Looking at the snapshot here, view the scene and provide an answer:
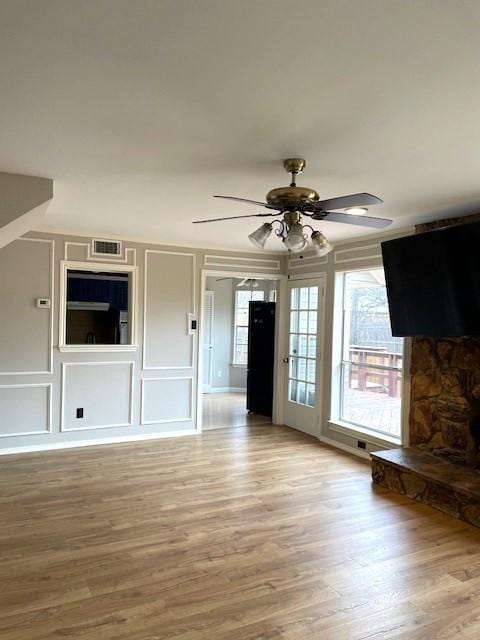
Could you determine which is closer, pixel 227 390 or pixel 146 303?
pixel 146 303

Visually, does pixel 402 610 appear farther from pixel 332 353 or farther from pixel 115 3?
pixel 332 353

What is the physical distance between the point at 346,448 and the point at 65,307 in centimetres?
358

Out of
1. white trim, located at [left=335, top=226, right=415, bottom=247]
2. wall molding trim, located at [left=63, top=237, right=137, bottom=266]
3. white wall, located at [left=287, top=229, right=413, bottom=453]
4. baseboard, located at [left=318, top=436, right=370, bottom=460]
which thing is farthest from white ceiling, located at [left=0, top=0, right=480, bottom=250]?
baseboard, located at [left=318, top=436, right=370, bottom=460]

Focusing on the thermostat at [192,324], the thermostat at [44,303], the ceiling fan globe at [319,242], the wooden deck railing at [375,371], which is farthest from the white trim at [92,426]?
the ceiling fan globe at [319,242]

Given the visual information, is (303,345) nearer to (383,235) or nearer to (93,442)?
(383,235)

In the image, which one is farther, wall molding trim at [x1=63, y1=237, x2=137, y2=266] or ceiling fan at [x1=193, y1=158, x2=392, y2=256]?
wall molding trim at [x1=63, y1=237, x2=137, y2=266]

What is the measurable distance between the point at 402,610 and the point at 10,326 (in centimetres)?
432

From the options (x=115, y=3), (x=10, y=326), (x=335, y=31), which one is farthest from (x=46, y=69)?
(x=10, y=326)

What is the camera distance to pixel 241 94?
75.4 inches

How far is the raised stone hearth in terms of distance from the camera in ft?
11.1

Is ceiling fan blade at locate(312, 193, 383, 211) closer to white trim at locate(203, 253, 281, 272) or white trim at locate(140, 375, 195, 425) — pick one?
white trim at locate(203, 253, 281, 272)

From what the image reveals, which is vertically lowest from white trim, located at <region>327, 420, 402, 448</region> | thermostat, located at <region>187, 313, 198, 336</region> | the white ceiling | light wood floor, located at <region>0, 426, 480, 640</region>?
light wood floor, located at <region>0, 426, 480, 640</region>

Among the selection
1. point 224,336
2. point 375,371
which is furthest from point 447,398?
point 224,336

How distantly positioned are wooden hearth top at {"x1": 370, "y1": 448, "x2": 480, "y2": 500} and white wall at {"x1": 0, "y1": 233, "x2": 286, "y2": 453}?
8.79 ft
